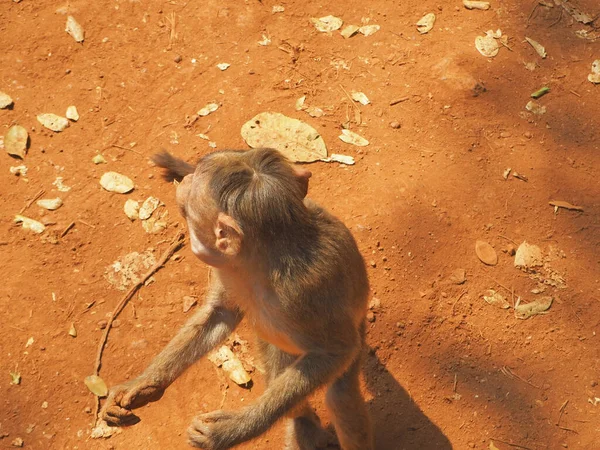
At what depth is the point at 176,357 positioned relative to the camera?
4.75 m

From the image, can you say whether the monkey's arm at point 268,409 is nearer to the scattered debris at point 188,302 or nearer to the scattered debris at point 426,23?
the scattered debris at point 188,302

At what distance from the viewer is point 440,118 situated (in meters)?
6.93

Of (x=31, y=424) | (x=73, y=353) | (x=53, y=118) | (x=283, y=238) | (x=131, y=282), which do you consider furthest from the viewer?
(x=53, y=118)

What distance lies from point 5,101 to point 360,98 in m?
3.72

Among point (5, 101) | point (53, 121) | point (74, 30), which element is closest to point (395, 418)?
point (53, 121)

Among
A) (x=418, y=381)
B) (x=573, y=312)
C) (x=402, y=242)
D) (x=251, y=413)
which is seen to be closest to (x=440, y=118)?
(x=402, y=242)

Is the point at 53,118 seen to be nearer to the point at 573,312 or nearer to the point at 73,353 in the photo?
the point at 73,353

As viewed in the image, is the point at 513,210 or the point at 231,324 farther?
the point at 513,210

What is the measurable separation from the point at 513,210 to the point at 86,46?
492 cm

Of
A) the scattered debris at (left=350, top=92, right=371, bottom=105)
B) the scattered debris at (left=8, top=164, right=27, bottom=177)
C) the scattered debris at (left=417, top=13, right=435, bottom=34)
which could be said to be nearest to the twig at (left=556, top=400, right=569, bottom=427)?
the scattered debris at (left=350, top=92, right=371, bottom=105)

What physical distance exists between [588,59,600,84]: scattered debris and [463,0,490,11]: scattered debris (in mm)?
1374

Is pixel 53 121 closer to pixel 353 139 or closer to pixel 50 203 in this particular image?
pixel 50 203

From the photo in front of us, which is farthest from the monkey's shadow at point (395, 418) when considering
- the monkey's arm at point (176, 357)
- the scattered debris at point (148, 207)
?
the scattered debris at point (148, 207)

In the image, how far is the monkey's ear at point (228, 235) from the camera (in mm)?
3863
